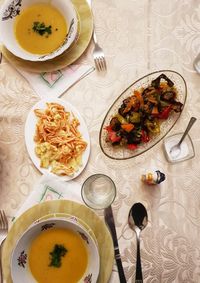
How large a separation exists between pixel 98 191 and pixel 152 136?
0.78 ft

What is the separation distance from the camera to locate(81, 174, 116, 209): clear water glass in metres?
1.35

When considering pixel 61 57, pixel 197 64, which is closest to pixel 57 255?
pixel 61 57

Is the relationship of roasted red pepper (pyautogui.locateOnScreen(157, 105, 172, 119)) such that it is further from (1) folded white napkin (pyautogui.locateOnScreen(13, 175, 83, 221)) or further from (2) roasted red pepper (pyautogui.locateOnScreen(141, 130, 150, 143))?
(1) folded white napkin (pyautogui.locateOnScreen(13, 175, 83, 221))

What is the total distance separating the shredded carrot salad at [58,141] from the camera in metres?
1.36

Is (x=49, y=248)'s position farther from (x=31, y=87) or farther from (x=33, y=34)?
(x=33, y=34)

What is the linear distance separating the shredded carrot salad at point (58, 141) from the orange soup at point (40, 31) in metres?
0.20

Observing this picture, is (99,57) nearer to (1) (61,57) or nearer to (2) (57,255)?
(1) (61,57)

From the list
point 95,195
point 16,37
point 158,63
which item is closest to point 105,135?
point 95,195

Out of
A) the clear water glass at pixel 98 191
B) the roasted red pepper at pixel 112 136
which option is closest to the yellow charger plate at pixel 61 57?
the roasted red pepper at pixel 112 136

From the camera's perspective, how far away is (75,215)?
1.34 m

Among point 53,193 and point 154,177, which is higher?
point 154,177

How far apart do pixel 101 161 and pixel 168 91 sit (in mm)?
299

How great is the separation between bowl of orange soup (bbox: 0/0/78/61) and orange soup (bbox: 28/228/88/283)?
1.79 ft

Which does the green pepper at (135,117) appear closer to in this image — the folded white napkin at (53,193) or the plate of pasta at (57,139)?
the plate of pasta at (57,139)
